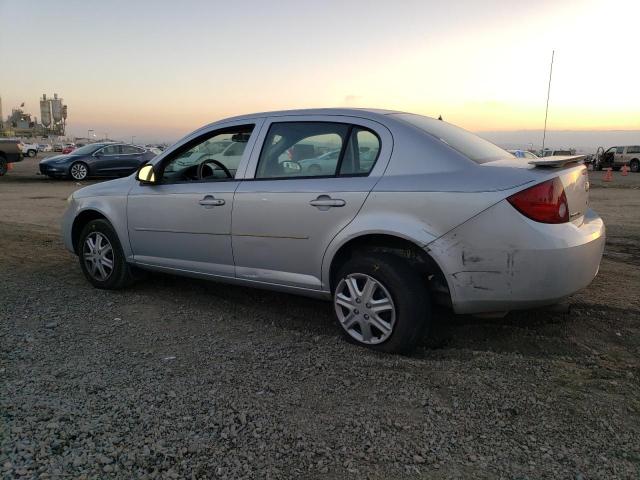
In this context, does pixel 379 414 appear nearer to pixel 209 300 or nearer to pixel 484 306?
pixel 484 306

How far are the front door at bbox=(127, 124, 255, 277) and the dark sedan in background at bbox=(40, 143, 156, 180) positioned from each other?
1603 centimetres

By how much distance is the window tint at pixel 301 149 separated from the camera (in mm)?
3836

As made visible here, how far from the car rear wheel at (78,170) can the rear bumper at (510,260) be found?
1982 cm

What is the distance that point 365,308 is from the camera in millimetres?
3578

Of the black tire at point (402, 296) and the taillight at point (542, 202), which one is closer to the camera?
the taillight at point (542, 202)

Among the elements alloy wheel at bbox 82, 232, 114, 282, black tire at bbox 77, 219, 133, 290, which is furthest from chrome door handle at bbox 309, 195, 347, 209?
alloy wheel at bbox 82, 232, 114, 282

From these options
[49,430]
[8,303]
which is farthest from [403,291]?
[8,303]

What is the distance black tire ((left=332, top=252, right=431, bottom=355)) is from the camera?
340 centimetres

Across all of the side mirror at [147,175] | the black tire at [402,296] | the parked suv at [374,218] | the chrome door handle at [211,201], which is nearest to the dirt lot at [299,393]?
the black tire at [402,296]

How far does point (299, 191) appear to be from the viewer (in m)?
3.79

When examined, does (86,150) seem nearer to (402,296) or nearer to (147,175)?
(147,175)

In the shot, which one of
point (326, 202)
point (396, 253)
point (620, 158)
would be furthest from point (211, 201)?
point (620, 158)

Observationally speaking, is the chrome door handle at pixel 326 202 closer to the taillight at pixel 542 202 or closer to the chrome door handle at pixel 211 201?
the chrome door handle at pixel 211 201

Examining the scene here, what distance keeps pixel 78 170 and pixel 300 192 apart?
62.2ft
